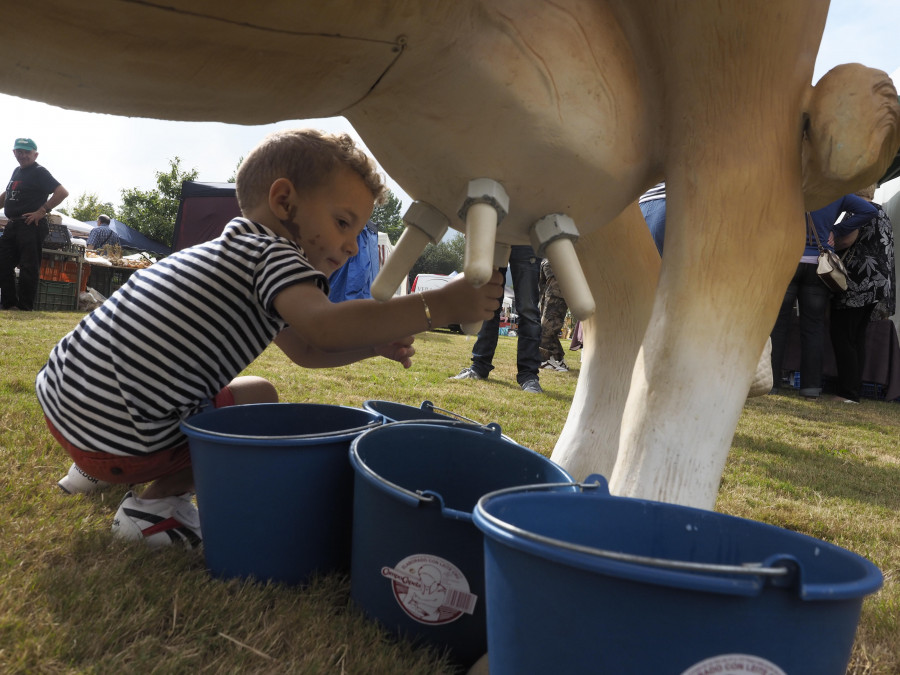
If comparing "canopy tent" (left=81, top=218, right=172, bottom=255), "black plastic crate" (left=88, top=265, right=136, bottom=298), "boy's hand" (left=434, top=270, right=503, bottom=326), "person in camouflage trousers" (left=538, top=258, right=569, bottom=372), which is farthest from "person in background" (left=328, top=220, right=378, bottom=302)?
"canopy tent" (left=81, top=218, right=172, bottom=255)

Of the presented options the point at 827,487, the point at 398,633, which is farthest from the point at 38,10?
the point at 827,487

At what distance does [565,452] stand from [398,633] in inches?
15.3

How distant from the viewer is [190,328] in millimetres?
973

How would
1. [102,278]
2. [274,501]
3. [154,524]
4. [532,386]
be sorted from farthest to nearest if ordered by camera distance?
[102,278], [532,386], [154,524], [274,501]

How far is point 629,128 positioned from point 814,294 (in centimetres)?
357

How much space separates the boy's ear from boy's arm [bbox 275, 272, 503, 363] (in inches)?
8.6

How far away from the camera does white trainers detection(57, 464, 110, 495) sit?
1.09m

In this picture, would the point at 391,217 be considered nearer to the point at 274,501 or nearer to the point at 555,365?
the point at 555,365

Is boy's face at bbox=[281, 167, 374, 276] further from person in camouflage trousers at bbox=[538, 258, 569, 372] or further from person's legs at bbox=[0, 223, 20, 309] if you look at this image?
person's legs at bbox=[0, 223, 20, 309]

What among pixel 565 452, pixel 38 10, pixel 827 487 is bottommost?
pixel 827 487

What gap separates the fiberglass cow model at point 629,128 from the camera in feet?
1.84

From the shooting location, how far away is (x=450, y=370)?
12.8 feet

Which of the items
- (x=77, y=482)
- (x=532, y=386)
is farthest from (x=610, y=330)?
(x=532, y=386)

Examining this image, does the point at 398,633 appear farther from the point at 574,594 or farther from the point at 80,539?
the point at 80,539
